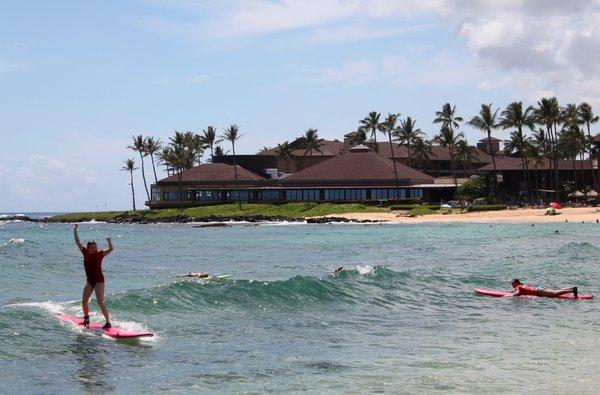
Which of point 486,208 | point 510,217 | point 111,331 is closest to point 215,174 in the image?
point 486,208

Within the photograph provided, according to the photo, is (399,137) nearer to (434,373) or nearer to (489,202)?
(489,202)

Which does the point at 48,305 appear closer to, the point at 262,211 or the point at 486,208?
the point at 486,208

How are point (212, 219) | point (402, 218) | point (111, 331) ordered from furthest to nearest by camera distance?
1. point (212, 219)
2. point (402, 218)
3. point (111, 331)

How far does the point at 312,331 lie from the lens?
57.5 ft

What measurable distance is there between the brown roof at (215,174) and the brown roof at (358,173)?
6.32m

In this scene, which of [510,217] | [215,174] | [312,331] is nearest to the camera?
[312,331]

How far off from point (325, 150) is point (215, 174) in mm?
23384

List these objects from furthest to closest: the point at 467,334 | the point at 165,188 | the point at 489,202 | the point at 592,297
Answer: the point at 165,188, the point at 489,202, the point at 592,297, the point at 467,334

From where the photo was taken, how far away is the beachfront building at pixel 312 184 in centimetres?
9988

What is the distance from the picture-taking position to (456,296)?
24.0m

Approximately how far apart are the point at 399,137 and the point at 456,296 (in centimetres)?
9491

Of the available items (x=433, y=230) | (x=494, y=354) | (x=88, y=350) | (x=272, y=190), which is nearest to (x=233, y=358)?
(x=88, y=350)

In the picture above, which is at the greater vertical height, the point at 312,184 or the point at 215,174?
the point at 215,174

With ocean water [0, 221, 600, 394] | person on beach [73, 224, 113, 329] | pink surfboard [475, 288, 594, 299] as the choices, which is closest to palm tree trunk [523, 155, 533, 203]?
ocean water [0, 221, 600, 394]
